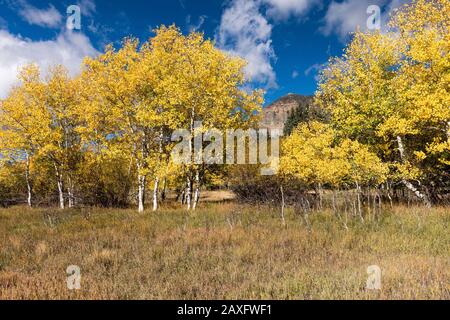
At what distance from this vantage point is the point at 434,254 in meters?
8.33

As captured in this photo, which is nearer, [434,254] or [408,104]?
[434,254]

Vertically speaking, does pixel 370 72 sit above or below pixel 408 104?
above

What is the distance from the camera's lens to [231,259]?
27.2ft

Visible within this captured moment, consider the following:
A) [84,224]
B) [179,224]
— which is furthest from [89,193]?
[179,224]

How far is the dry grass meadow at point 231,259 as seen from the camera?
5980mm

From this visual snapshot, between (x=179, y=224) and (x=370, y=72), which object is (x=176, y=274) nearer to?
(x=179, y=224)

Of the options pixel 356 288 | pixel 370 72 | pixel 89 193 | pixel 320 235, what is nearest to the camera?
pixel 356 288

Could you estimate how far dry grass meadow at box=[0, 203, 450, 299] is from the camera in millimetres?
5980

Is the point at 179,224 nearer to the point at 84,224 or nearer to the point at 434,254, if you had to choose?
the point at 84,224

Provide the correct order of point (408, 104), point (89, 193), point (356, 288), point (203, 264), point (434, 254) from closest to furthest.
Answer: point (356, 288) < point (203, 264) < point (434, 254) < point (408, 104) < point (89, 193)
